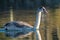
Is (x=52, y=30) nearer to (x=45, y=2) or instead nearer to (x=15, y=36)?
(x=15, y=36)

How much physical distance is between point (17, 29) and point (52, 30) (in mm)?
1466

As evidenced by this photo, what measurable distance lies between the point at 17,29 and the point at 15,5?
11.0 m

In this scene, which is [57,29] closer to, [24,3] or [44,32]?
[44,32]

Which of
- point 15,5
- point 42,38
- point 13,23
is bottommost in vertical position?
point 42,38

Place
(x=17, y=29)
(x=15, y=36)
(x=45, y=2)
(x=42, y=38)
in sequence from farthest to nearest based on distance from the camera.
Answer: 1. (x=45, y=2)
2. (x=17, y=29)
3. (x=15, y=36)
4. (x=42, y=38)

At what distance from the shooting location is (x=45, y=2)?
2323 centimetres

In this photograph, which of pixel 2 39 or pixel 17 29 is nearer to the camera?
pixel 2 39

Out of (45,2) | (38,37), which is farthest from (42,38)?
(45,2)

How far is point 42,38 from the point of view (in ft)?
35.5

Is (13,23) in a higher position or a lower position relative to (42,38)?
higher

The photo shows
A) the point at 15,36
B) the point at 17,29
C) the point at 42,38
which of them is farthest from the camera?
the point at 17,29

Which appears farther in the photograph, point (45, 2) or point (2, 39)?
point (45, 2)

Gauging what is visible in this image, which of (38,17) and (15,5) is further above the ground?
(15,5)

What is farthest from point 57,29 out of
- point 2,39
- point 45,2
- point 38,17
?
point 45,2
